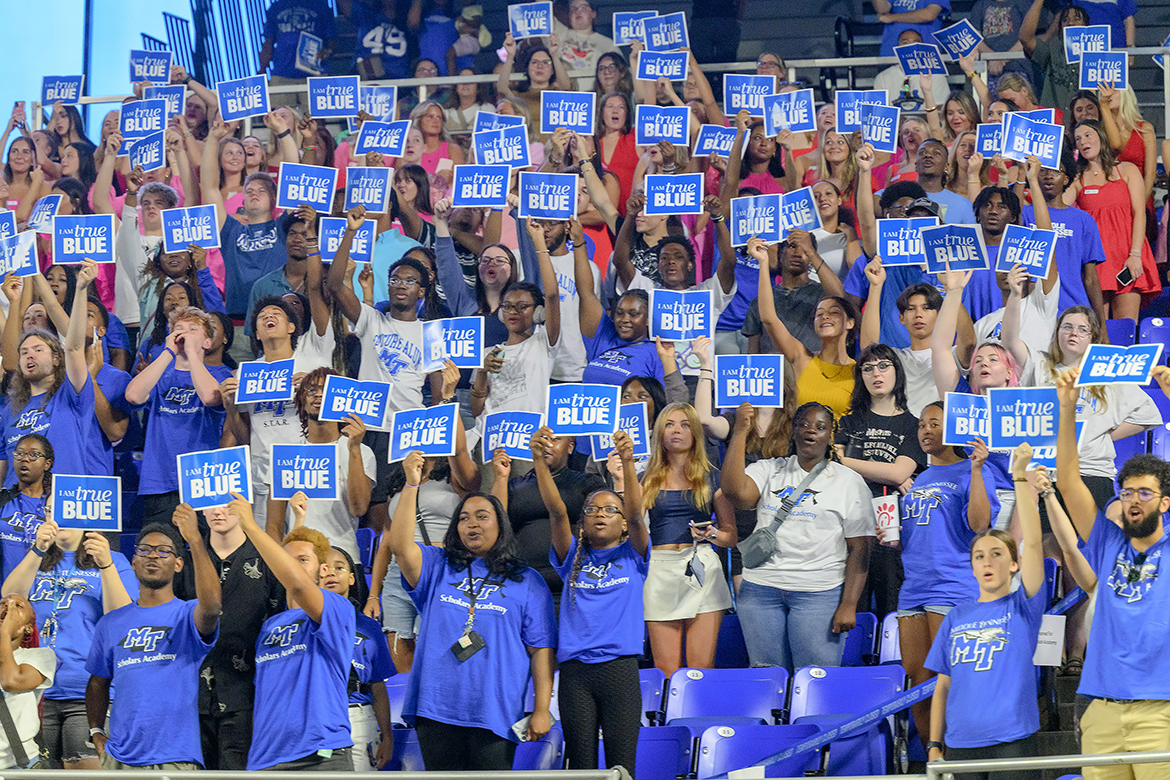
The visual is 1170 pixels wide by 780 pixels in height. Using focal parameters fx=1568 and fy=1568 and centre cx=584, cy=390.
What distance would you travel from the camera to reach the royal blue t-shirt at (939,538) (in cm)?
621

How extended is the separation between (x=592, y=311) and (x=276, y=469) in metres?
2.10

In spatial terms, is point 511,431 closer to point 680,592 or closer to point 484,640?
point 680,592

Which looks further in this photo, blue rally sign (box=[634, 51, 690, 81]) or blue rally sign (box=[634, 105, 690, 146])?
blue rally sign (box=[634, 51, 690, 81])

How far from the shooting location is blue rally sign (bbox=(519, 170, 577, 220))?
319 inches

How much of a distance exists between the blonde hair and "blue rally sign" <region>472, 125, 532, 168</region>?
2.47 m

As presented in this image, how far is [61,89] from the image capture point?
11211 mm

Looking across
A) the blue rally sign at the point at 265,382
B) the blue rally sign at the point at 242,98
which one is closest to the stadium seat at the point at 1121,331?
the blue rally sign at the point at 265,382

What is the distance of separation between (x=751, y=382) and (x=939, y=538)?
44.6 inches

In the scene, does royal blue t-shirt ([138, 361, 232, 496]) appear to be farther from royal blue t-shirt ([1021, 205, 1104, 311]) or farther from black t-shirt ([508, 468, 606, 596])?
royal blue t-shirt ([1021, 205, 1104, 311])

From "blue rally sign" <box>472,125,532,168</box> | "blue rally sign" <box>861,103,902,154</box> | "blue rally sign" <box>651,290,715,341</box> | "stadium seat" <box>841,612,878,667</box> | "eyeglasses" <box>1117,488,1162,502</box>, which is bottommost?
"stadium seat" <box>841,612,878,667</box>

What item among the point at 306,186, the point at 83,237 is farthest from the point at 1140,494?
the point at 83,237

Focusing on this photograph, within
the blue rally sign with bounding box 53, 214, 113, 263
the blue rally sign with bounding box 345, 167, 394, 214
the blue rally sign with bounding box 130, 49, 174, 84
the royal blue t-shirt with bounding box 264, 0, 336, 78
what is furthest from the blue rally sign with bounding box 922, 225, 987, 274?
the royal blue t-shirt with bounding box 264, 0, 336, 78

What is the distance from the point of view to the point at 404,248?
884 cm

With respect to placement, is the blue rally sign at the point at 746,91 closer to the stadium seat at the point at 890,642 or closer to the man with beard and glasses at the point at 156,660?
the stadium seat at the point at 890,642
